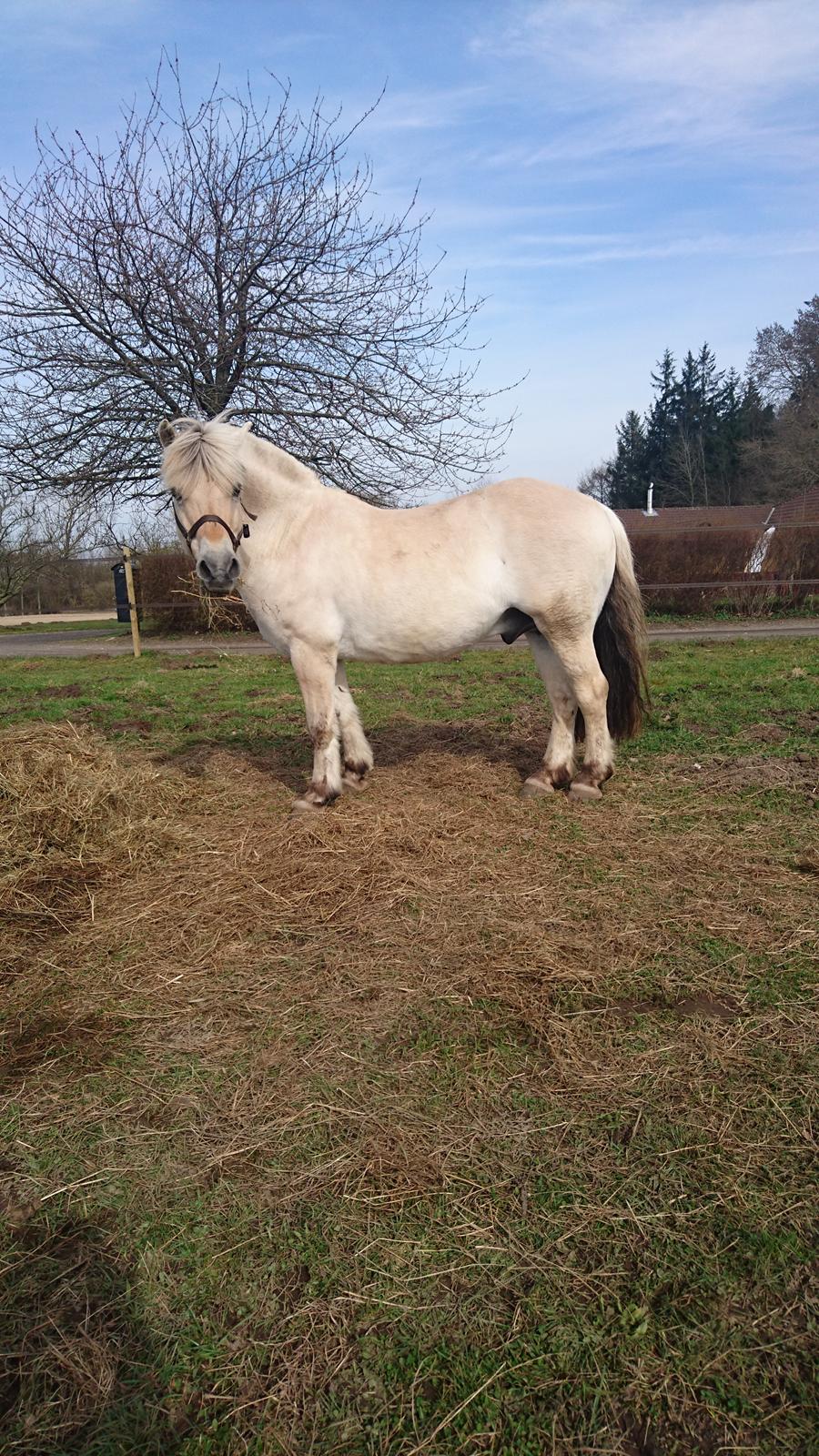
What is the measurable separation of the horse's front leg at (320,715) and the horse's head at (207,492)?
68cm

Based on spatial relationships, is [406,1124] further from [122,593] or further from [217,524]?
[122,593]

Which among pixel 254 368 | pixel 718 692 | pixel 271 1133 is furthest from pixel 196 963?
pixel 254 368

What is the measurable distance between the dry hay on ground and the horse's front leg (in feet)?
0.63

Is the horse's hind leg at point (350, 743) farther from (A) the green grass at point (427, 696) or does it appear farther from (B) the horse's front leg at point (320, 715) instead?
(A) the green grass at point (427, 696)

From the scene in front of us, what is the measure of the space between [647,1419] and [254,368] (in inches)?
537

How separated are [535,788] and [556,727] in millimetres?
478

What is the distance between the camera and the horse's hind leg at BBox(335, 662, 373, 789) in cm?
541

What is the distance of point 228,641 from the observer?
1702 centimetres

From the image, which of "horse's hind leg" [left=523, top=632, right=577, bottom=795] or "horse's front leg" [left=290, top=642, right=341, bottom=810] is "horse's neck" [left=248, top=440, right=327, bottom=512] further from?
"horse's hind leg" [left=523, top=632, right=577, bottom=795]

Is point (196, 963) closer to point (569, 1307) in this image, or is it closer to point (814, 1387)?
point (569, 1307)

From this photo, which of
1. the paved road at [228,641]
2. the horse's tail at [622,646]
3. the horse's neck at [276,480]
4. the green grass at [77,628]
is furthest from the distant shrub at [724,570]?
the green grass at [77,628]

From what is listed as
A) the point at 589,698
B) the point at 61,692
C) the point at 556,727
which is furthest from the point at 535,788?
the point at 61,692

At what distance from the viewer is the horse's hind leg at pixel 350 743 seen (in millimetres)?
5406

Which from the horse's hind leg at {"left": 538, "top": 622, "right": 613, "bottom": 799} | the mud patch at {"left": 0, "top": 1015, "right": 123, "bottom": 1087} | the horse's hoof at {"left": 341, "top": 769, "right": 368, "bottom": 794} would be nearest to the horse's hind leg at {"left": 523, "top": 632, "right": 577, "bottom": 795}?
the horse's hind leg at {"left": 538, "top": 622, "right": 613, "bottom": 799}
